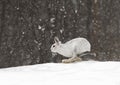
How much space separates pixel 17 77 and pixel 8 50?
2046 millimetres

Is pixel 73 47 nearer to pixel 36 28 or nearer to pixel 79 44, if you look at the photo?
pixel 79 44

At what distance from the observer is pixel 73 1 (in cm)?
507

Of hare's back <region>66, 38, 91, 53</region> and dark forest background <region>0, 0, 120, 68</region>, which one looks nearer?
hare's back <region>66, 38, 91, 53</region>

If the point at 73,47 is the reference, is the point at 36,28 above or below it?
above

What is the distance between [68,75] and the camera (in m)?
2.90

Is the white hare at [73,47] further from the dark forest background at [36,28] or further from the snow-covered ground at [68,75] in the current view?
the dark forest background at [36,28]

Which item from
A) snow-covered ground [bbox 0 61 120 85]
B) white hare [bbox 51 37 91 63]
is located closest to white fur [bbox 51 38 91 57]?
white hare [bbox 51 37 91 63]

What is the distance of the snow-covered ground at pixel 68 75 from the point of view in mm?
2711

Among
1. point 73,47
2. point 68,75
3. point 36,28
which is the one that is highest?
point 36,28

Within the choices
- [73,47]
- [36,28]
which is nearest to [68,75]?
[73,47]

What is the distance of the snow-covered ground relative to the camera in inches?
107

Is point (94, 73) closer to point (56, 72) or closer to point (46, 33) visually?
point (56, 72)

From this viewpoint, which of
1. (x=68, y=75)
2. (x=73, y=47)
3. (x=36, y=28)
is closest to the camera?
(x=68, y=75)

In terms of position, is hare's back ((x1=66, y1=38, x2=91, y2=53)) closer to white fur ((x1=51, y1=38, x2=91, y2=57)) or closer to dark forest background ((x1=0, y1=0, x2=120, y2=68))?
white fur ((x1=51, y1=38, x2=91, y2=57))
